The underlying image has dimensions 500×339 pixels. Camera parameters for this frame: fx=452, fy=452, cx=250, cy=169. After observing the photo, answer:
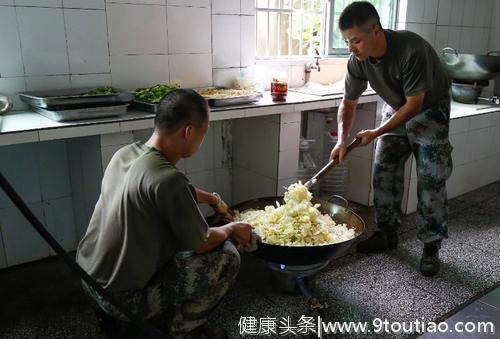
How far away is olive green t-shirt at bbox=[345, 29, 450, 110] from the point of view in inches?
92.4

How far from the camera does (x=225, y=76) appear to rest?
3172 mm

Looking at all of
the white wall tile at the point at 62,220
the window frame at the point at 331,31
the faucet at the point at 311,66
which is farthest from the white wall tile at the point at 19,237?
the window frame at the point at 331,31

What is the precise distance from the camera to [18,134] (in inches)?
77.0

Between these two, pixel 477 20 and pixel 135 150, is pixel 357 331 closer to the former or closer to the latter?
pixel 135 150

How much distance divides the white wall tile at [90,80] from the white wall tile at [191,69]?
433mm

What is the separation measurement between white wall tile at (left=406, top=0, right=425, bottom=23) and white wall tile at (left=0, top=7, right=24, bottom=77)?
10.2ft

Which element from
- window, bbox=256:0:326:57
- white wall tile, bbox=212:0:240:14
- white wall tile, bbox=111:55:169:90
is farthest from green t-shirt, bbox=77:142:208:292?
window, bbox=256:0:326:57

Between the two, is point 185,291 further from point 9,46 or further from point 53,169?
point 9,46

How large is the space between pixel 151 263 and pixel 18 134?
861 millimetres

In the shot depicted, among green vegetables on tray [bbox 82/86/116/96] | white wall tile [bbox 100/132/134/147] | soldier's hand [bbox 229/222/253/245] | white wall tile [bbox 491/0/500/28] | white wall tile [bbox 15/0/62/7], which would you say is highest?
white wall tile [bbox 491/0/500/28]

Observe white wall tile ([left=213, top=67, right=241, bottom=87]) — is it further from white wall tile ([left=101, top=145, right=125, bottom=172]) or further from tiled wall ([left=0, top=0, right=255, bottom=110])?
white wall tile ([left=101, top=145, right=125, bottom=172])

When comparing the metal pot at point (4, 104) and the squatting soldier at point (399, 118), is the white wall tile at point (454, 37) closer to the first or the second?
the squatting soldier at point (399, 118)

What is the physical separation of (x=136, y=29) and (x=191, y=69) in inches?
17.7

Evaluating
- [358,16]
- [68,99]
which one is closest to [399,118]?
[358,16]
